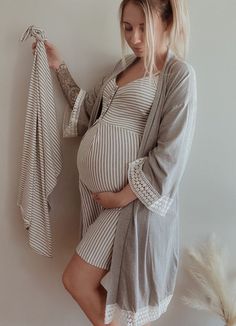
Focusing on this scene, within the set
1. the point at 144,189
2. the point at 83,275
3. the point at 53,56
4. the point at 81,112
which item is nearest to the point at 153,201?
the point at 144,189

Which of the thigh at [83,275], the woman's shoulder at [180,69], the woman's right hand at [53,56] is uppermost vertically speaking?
the woman's right hand at [53,56]

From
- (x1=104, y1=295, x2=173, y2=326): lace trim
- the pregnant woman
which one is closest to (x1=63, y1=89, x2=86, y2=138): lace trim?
the pregnant woman

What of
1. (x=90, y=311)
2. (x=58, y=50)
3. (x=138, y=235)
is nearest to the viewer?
(x=138, y=235)

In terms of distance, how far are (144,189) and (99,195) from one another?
0.15 meters

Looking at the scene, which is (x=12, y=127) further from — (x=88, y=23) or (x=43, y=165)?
(x=88, y=23)

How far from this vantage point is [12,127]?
1.42m

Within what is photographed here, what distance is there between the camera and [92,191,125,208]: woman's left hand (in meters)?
1.16

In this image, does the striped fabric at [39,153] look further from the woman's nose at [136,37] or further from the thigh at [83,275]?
the woman's nose at [136,37]

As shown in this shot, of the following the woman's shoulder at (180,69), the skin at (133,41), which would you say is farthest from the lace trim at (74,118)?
the woman's shoulder at (180,69)

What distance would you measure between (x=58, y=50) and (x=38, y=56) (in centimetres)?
9

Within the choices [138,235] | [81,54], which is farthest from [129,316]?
[81,54]

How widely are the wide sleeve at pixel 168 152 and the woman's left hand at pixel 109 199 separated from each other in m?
0.05

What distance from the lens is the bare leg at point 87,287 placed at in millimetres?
1223

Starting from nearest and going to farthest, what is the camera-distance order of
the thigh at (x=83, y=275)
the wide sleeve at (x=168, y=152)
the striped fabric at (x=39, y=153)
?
the wide sleeve at (x=168, y=152) → the thigh at (x=83, y=275) → the striped fabric at (x=39, y=153)
